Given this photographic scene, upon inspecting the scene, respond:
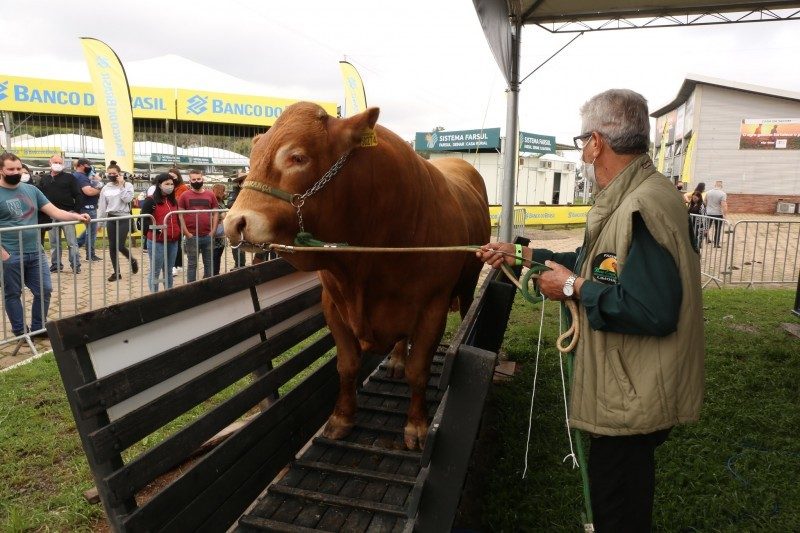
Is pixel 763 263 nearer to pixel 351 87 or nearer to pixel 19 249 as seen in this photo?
pixel 19 249

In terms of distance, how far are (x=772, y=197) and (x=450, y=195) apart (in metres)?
32.8

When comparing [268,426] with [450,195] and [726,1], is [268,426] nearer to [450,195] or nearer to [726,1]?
[450,195]

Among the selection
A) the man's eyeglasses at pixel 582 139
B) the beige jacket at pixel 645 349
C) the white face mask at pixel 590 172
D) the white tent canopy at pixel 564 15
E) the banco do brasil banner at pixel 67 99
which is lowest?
the beige jacket at pixel 645 349

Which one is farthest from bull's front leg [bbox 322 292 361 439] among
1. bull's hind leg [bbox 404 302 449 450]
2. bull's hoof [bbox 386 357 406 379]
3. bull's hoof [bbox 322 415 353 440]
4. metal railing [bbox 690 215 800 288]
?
metal railing [bbox 690 215 800 288]

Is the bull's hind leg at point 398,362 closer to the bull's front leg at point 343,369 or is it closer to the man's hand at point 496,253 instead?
the bull's front leg at point 343,369

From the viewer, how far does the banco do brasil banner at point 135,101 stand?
73.3ft

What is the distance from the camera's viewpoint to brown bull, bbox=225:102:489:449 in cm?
214

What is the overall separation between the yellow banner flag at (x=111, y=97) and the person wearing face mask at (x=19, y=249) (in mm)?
9232

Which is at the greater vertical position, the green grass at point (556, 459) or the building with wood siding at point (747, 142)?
the building with wood siding at point (747, 142)

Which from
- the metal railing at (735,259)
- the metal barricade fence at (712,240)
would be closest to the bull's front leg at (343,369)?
the metal railing at (735,259)

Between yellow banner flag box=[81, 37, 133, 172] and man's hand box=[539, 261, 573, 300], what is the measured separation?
1467cm

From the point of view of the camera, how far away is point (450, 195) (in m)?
3.35

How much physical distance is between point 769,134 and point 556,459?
33827 mm

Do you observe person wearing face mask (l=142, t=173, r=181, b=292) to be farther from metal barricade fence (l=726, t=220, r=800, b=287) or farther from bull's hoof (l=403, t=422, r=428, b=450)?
metal barricade fence (l=726, t=220, r=800, b=287)
